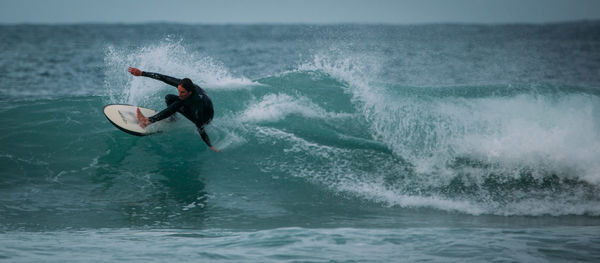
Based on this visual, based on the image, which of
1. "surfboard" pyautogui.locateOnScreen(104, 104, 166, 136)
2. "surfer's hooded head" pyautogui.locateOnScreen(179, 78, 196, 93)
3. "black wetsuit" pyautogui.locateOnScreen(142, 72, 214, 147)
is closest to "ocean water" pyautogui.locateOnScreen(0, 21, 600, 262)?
"surfboard" pyautogui.locateOnScreen(104, 104, 166, 136)

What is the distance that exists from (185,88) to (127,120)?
1.65 meters

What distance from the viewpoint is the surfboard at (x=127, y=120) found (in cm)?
921

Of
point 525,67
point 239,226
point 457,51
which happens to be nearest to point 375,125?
point 239,226

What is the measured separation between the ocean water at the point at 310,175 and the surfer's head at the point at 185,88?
4.60 feet

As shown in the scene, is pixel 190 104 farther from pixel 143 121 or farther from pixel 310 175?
pixel 310 175

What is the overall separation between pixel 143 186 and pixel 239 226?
7.54 feet

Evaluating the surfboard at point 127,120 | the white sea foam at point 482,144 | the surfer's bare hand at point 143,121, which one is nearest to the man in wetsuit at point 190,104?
the surfer's bare hand at point 143,121

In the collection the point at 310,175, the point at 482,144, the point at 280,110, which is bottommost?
the point at 310,175

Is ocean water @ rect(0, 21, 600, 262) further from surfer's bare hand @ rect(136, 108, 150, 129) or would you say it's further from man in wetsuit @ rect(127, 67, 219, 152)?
man in wetsuit @ rect(127, 67, 219, 152)

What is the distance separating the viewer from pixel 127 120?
30.8 ft

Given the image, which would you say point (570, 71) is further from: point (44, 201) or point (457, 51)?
point (44, 201)

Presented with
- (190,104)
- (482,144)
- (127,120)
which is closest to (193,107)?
(190,104)

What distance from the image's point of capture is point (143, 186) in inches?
334

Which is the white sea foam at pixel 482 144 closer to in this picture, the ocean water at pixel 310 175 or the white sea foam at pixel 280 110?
the ocean water at pixel 310 175
